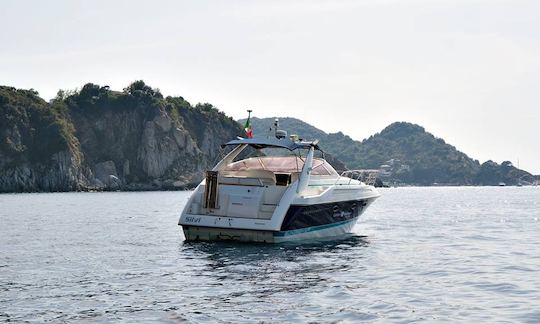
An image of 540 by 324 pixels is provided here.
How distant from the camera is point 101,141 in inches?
6639

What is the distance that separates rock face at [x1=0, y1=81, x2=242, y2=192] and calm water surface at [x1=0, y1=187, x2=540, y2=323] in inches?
5004

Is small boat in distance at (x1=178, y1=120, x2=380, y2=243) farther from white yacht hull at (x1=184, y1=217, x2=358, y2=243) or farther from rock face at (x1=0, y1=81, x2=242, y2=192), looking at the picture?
rock face at (x1=0, y1=81, x2=242, y2=192)

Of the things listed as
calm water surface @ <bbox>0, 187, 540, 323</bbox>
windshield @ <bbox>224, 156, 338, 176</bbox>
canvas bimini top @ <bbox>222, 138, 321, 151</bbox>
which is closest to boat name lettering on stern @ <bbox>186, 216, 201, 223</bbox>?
calm water surface @ <bbox>0, 187, 540, 323</bbox>

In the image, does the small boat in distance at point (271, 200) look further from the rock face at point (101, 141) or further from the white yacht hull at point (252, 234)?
the rock face at point (101, 141)

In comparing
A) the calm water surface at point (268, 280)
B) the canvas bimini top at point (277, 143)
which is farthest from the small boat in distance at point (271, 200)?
the calm water surface at point (268, 280)

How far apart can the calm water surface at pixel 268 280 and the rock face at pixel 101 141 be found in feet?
417

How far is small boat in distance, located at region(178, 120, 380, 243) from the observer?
2292cm

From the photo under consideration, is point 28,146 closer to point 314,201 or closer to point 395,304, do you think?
point 314,201

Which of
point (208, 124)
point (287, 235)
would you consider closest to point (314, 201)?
point (287, 235)

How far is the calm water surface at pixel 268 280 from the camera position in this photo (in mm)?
12359

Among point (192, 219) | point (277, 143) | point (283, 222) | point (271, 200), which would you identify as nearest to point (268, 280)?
point (283, 222)

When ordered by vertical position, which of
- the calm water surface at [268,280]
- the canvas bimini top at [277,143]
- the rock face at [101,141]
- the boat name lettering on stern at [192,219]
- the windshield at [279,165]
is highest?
the rock face at [101,141]

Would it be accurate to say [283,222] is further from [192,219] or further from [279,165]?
[279,165]

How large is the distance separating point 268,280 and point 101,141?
158 metres
